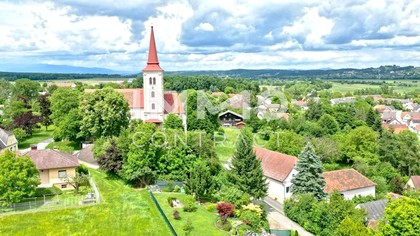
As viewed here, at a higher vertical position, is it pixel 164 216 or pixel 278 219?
pixel 164 216

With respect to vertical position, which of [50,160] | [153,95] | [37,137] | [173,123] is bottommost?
[37,137]

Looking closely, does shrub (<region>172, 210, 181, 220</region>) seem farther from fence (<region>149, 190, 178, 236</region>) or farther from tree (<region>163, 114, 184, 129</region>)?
tree (<region>163, 114, 184, 129</region>)

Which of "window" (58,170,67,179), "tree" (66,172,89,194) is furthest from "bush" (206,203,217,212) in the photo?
"window" (58,170,67,179)

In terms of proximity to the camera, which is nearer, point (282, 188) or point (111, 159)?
point (111, 159)

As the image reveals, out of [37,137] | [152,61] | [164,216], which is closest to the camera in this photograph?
[164,216]

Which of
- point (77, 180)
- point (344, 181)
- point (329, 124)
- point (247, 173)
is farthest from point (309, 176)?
point (329, 124)

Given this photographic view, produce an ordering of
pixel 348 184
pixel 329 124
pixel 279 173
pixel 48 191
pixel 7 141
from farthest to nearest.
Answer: pixel 329 124 → pixel 7 141 → pixel 279 173 → pixel 348 184 → pixel 48 191

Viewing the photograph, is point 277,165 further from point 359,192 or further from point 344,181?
point 359,192

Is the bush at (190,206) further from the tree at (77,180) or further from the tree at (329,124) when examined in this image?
the tree at (329,124)
